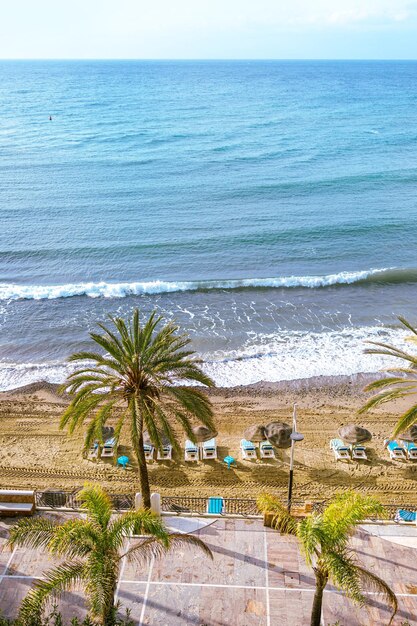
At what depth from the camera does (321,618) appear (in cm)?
1525

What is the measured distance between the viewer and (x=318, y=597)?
1336cm

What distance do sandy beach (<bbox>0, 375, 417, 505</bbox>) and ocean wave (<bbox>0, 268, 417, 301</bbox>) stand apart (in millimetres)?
11825

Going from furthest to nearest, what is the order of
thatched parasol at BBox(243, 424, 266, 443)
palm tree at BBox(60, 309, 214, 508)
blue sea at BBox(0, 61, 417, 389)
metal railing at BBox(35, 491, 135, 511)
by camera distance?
1. blue sea at BBox(0, 61, 417, 389)
2. thatched parasol at BBox(243, 424, 266, 443)
3. metal railing at BBox(35, 491, 135, 511)
4. palm tree at BBox(60, 309, 214, 508)

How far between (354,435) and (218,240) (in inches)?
1047

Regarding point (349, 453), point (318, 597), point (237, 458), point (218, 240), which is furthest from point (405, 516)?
point (218, 240)

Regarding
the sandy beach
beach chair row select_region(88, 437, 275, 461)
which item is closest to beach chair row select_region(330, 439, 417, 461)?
the sandy beach

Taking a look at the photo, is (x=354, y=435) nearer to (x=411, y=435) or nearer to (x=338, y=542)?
(x=411, y=435)

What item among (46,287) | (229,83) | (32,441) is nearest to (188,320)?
(46,287)

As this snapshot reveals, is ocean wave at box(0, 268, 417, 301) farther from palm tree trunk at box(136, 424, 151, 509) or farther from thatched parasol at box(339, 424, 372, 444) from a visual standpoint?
palm tree trunk at box(136, 424, 151, 509)

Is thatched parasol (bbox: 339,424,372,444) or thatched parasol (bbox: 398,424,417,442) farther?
thatched parasol (bbox: 398,424,417,442)

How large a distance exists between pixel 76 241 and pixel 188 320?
616 inches

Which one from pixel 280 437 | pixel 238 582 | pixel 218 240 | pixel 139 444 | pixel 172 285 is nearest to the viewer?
pixel 238 582

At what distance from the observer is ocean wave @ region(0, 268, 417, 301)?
40375mm

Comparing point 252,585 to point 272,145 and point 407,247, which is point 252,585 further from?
point 272,145
